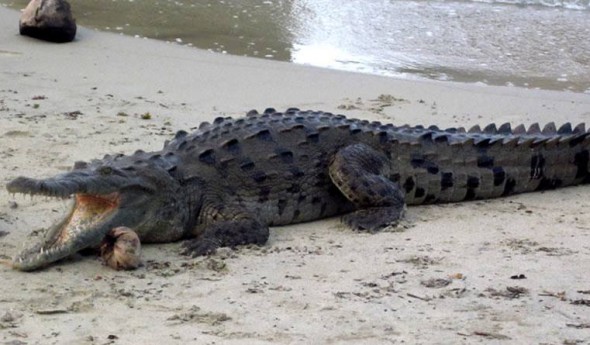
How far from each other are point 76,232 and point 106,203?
390mm

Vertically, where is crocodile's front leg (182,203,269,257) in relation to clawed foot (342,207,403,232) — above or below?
below

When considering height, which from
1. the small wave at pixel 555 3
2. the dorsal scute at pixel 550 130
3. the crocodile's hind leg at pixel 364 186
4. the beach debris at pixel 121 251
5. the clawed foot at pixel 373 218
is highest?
the small wave at pixel 555 3

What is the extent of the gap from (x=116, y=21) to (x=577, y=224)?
744cm

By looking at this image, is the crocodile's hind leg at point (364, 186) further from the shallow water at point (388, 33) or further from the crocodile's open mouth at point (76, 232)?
the shallow water at point (388, 33)

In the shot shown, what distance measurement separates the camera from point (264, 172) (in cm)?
582

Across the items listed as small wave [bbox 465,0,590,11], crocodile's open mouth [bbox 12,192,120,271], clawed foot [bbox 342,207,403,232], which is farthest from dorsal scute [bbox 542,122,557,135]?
small wave [bbox 465,0,590,11]

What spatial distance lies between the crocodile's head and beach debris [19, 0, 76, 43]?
180 inches

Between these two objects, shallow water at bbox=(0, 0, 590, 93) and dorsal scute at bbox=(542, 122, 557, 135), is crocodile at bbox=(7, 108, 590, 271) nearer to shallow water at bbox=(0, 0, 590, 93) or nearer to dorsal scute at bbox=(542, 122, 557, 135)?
dorsal scute at bbox=(542, 122, 557, 135)

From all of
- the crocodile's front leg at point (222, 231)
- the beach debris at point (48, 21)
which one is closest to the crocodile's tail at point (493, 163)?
the crocodile's front leg at point (222, 231)

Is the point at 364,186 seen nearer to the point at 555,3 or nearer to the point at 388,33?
the point at 388,33

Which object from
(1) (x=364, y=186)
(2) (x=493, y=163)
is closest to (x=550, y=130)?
(2) (x=493, y=163)

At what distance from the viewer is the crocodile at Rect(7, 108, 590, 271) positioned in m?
5.14

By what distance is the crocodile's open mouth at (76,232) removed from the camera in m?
4.67

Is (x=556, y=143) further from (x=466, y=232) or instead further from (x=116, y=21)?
(x=116, y=21)
